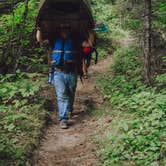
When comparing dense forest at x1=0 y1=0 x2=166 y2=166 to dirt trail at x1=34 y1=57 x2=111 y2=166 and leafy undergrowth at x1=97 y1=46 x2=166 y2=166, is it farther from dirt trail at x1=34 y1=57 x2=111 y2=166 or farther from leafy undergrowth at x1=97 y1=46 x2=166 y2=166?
dirt trail at x1=34 y1=57 x2=111 y2=166

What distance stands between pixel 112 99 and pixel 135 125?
2.50 metres

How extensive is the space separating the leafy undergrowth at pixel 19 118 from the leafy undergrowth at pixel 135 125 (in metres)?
1.45

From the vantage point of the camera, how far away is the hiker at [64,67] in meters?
9.06

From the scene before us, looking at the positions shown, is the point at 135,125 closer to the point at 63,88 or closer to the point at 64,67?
the point at 63,88

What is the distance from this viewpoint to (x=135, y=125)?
7.32m

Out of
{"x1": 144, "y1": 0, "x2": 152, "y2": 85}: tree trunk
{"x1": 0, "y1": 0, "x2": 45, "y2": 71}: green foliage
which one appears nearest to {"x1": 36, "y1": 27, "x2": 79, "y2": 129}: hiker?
{"x1": 144, "y1": 0, "x2": 152, "y2": 85}: tree trunk

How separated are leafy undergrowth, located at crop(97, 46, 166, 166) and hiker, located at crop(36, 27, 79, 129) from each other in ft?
3.69

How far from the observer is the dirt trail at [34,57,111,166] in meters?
6.93

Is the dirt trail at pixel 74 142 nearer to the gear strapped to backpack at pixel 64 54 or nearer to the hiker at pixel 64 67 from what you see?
the hiker at pixel 64 67

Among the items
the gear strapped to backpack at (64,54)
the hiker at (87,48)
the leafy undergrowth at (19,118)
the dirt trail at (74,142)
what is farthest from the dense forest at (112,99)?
the hiker at (87,48)

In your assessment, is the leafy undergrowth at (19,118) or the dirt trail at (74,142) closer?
the leafy undergrowth at (19,118)

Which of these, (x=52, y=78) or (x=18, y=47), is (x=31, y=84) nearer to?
(x=52, y=78)

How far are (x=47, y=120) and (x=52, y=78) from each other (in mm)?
1037

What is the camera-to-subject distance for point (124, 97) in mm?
9578
